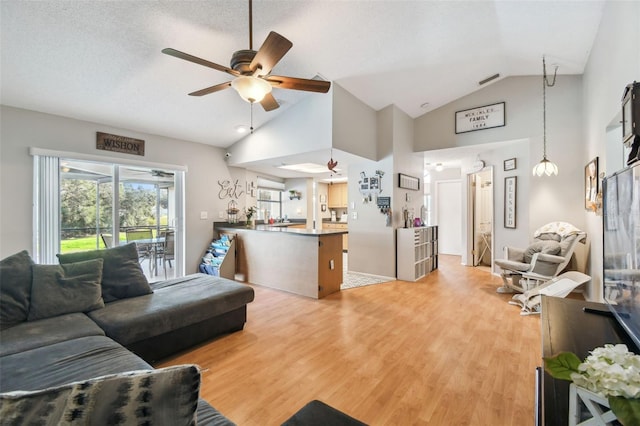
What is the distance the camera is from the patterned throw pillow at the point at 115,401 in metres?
0.53

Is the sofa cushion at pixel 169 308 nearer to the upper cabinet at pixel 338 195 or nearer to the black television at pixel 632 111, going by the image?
the black television at pixel 632 111

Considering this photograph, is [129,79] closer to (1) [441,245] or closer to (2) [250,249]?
(2) [250,249]

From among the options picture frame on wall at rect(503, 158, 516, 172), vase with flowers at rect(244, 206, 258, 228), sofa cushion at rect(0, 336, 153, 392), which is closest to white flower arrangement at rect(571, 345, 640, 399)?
sofa cushion at rect(0, 336, 153, 392)

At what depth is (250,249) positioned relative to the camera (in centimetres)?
474

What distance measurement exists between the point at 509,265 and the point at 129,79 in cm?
556

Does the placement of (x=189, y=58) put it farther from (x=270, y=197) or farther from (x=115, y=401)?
(x=270, y=197)

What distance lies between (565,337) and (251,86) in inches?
97.9

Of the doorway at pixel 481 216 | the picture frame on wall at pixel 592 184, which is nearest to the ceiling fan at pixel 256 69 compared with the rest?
the picture frame on wall at pixel 592 184

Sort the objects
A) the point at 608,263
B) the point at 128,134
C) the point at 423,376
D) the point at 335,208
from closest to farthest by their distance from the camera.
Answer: the point at 608,263, the point at 423,376, the point at 128,134, the point at 335,208

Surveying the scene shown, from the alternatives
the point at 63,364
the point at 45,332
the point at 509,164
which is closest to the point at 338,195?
the point at 509,164

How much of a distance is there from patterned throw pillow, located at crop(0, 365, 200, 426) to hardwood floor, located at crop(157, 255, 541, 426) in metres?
1.31

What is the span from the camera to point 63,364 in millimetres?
1451

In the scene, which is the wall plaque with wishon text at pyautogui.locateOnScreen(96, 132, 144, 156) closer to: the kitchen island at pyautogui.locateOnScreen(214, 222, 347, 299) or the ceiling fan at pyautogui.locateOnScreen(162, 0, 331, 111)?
the kitchen island at pyautogui.locateOnScreen(214, 222, 347, 299)

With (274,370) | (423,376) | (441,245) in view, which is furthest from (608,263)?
(441,245)
